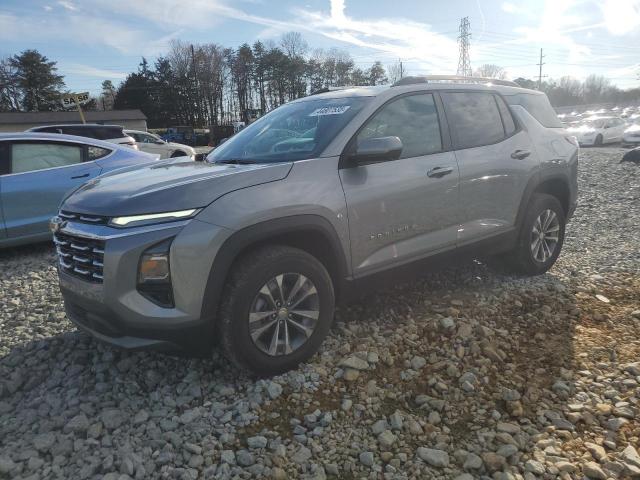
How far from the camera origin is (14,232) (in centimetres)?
579

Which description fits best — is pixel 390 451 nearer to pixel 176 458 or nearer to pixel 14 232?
pixel 176 458

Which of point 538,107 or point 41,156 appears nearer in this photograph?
point 538,107

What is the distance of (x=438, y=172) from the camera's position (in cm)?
376

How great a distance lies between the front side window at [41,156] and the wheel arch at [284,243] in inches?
175

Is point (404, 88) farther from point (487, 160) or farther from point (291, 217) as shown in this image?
point (291, 217)

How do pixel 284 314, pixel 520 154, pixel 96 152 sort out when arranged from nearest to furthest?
pixel 284 314 < pixel 520 154 < pixel 96 152

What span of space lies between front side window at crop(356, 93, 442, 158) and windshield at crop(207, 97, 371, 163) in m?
0.17

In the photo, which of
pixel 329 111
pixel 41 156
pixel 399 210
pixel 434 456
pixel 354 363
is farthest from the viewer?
pixel 41 156

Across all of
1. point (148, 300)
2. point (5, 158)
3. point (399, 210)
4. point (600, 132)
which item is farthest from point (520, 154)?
point (600, 132)

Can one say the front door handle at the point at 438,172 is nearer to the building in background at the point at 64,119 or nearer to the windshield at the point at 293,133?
the windshield at the point at 293,133

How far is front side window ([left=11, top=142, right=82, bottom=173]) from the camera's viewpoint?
593 centimetres

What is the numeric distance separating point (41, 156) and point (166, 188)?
13.9 ft

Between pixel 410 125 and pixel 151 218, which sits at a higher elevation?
pixel 410 125

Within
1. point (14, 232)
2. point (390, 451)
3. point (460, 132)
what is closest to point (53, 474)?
point (390, 451)
